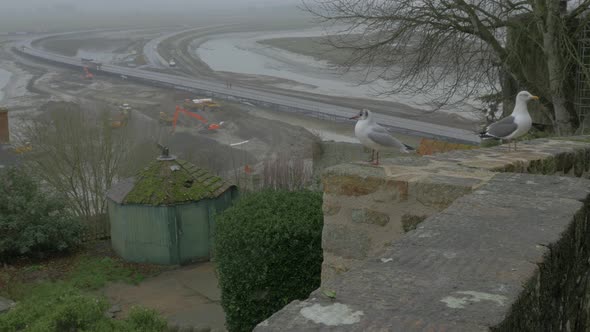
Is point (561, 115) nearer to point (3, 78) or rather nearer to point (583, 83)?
point (583, 83)

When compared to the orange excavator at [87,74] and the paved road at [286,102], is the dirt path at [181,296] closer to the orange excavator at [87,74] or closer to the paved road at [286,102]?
the paved road at [286,102]

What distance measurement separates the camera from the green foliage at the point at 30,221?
Result: 57.4 feet

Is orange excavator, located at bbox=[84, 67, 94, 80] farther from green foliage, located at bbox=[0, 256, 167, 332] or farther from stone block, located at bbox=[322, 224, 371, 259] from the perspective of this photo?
stone block, located at bbox=[322, 224, 371, 259]

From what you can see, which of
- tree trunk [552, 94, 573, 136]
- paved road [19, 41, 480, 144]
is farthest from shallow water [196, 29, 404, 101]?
tree trunk [552, 94, 573, 136]

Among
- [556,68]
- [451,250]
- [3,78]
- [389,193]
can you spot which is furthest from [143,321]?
[3,78]

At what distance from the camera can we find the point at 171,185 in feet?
57.0

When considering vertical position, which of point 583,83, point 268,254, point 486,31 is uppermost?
point 486,31

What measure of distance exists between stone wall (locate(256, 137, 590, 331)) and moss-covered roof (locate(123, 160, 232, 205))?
1202 cm

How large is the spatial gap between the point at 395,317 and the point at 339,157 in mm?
24997

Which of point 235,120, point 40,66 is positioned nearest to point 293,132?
point 235,120

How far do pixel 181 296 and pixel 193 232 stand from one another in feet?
8.84

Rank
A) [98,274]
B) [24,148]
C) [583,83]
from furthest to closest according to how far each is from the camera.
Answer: [24,148] < [98,274] < [583,83]

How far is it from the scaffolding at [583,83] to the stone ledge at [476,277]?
1198 cm

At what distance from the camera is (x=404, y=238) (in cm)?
330
